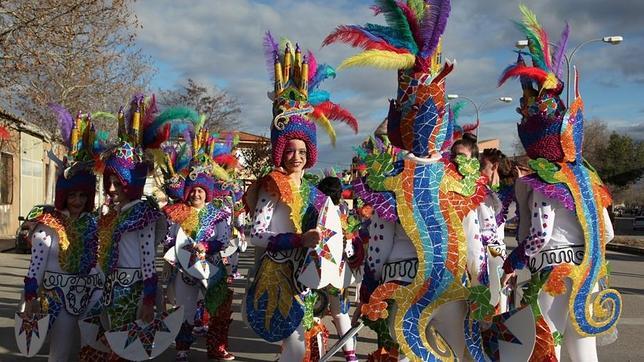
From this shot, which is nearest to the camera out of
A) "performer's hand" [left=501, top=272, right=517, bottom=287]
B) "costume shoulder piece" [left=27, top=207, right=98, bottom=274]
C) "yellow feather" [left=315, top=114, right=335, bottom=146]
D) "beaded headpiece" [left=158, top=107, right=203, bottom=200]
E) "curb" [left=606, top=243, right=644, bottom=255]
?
"performer's hand" [left=501, top=272, right=517, bottom=287]

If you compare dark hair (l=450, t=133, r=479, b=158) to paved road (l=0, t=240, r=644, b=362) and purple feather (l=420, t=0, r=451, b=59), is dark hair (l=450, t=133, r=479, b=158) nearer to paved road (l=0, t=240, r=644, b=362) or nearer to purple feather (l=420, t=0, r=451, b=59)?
purple feather (l=420, t=0, r=451, b=59)

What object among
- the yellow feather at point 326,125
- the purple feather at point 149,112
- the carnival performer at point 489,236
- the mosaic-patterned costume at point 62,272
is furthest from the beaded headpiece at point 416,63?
the mosaic-patterned costume at point 62,272

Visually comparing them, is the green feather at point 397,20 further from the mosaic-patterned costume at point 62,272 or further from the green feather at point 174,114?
the mosaic-patterned costume at point 62,272

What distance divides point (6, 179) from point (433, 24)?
→ 23503 mm

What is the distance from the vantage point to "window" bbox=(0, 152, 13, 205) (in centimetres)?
2295

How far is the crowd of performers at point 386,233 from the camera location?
3203mm

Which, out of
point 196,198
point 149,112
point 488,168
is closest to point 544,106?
point 488,168

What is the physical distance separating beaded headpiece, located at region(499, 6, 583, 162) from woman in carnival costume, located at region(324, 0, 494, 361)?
92 centimetres

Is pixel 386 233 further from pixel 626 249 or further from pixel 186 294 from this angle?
pixel 626 249

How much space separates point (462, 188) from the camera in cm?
329

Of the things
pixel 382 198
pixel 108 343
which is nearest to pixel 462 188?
pixel 382 198

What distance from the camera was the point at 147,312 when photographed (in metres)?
4.37

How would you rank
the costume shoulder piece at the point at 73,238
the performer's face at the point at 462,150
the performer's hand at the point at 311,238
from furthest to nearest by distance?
1. the performer's face at the point at 462,150
2. the costume shoulder piece at the point at 73,238
3. the performer's hand at the point at 311,238

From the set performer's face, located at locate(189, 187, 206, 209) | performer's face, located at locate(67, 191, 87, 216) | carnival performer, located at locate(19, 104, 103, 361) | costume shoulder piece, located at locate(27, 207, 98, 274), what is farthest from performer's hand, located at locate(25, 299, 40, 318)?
performer's face, located at locate(189, 187, 206, 209)
